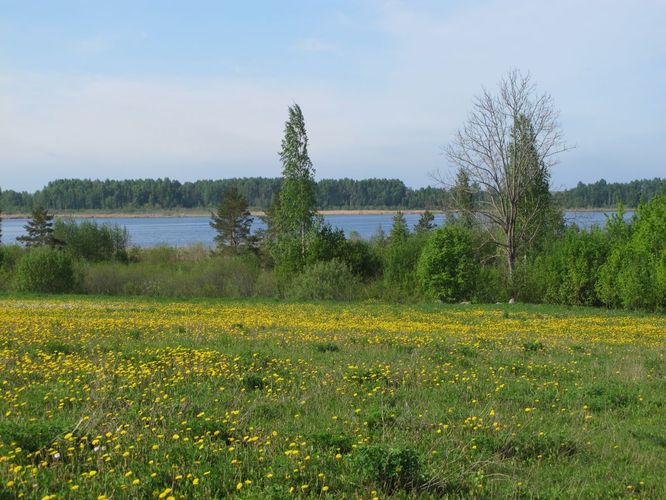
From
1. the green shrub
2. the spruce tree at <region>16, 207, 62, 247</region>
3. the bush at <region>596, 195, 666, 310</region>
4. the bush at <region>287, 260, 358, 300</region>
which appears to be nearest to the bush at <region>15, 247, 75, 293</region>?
the bush at <region>287, 260, 358, 300</region>


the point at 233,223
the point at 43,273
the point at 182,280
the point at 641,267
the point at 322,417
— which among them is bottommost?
the point at 182,280

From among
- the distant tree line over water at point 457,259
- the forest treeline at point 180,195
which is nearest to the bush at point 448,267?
the distant tree line over water at point 457,259

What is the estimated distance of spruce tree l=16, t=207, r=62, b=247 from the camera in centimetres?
6712

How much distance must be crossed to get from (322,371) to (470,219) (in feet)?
134

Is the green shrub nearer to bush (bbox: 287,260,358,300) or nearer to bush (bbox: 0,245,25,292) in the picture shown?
bush (bbox: 287,260,358,300)

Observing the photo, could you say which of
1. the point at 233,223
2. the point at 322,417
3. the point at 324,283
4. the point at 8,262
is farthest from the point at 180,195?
the point at 322,417

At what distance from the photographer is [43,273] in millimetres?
44094

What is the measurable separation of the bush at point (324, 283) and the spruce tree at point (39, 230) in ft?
122

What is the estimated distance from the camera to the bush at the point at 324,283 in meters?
40.7

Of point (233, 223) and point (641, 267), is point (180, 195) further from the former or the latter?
point (641, 267)

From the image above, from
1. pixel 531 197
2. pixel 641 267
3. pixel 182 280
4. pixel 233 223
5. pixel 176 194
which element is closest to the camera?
pixel 641 267

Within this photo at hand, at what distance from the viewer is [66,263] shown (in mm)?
45469

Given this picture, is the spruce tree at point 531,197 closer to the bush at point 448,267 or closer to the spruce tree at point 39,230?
the bush at point 448,267

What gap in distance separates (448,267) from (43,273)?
27901 mm
